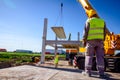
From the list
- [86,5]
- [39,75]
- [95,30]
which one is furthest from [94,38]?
[86,5]

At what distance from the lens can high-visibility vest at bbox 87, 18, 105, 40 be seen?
650 centimetres

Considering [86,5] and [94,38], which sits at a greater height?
[86,5]

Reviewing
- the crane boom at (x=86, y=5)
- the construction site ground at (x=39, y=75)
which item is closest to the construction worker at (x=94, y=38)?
the construction site ground at (x=39, y=75)

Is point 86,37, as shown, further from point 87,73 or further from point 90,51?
point 87,73

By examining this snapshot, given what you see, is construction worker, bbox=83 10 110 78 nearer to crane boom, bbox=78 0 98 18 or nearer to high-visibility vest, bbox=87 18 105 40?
high-visibility vest, bbox=87 18 105 40

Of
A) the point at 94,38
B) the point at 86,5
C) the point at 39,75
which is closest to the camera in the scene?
the point at 39,75

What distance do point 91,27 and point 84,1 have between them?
1098cm

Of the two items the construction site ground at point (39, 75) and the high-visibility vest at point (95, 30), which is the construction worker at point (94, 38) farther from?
the construction site ground at point (39, 75)

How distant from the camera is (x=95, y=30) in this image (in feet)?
21.4

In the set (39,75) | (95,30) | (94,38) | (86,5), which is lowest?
(39,75)

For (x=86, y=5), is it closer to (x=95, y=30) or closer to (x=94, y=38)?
(x=95, y=30)

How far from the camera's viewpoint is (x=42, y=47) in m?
22.4

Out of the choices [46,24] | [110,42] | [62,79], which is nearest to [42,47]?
[46,24]

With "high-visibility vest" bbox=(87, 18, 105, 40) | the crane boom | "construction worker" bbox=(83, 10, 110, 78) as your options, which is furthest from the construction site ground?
the crane boom
